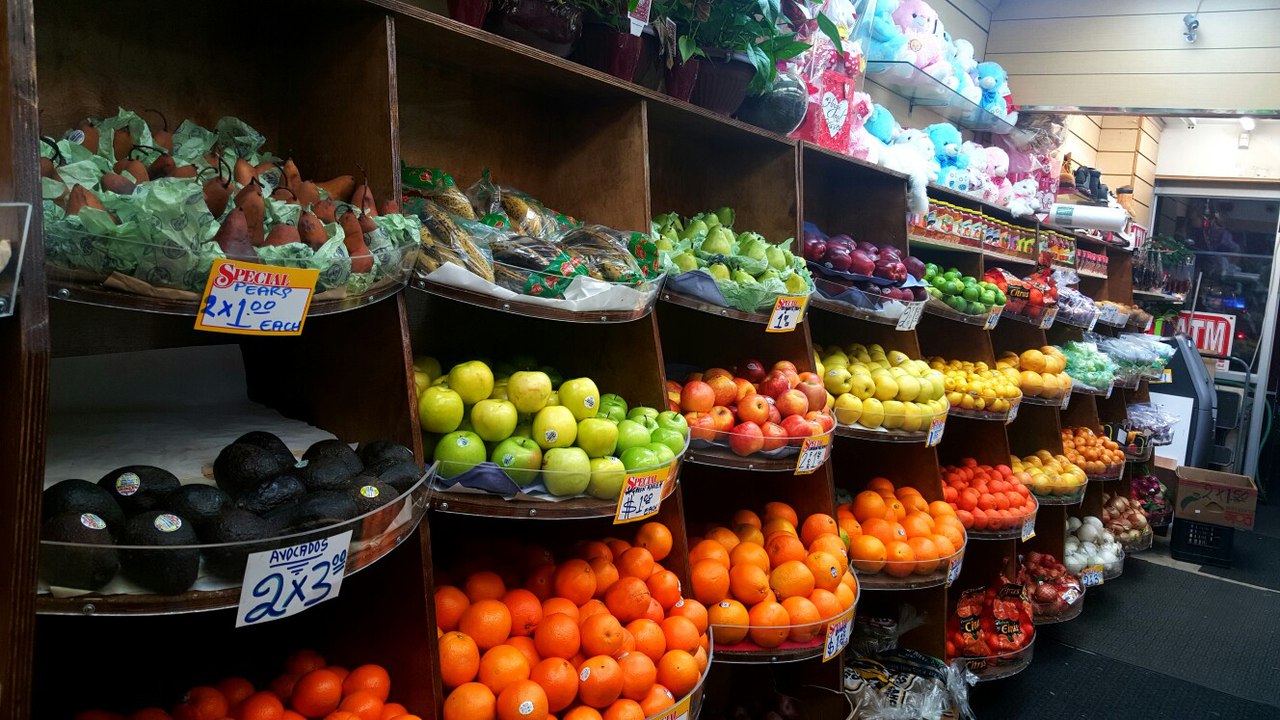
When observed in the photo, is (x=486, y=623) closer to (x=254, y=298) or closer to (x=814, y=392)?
(x=254, y=298)

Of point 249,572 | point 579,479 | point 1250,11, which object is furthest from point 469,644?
point 1250,11

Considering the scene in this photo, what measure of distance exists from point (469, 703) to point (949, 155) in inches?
135

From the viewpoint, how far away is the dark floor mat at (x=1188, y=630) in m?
3.83

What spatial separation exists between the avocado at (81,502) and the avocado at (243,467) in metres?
0.17

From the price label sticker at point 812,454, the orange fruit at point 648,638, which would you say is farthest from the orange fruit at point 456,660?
the price label sticker at point 812,454

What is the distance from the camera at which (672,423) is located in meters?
1.94

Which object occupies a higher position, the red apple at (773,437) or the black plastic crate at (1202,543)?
the red apple at (773,437)

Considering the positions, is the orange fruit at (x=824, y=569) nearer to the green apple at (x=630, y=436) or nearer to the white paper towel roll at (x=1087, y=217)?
the green apple at (x=630, y=436)

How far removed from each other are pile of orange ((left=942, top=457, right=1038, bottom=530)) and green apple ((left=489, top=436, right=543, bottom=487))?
1923 millimetres

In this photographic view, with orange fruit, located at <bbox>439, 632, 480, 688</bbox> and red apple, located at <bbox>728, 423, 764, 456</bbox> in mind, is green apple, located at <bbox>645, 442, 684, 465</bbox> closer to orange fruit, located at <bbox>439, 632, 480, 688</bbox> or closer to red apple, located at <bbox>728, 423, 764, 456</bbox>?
red apple, located at <bbox>728, 423, 764, 456</bbox>

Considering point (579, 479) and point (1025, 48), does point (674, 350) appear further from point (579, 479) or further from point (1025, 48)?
point (1025, 48)

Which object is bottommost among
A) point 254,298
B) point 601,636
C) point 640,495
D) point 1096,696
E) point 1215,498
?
point 1096,696

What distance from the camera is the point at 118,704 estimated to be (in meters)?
1.31

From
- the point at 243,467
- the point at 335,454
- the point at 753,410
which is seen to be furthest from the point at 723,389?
the point at 243,467
